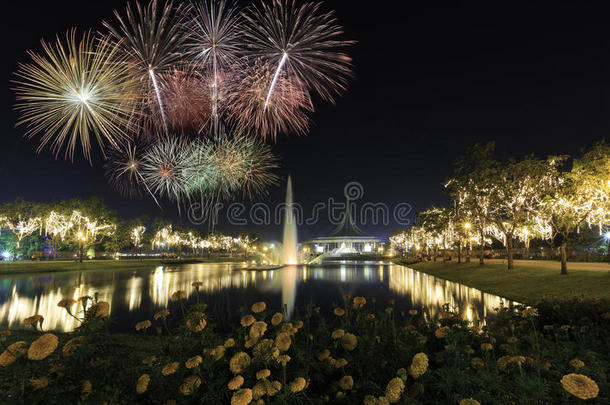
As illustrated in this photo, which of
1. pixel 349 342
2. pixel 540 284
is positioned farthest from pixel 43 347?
pixel 540 284

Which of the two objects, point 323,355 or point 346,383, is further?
point 323,355

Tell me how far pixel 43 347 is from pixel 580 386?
17.1ft

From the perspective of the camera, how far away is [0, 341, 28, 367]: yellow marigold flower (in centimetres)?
361

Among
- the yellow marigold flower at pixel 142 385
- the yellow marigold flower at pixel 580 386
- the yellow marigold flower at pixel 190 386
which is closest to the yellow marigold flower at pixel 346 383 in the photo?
the yellow marigold flower at pixel 190 386

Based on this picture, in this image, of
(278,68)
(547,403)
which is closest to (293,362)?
(547,403)

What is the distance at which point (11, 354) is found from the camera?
3711mm

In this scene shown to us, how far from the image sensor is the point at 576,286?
855 inches

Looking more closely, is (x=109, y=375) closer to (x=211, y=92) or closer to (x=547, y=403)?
(x=547, y=403)

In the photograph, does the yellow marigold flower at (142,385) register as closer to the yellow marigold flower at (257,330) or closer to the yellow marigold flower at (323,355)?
the yellow marigold flower at (257,330)

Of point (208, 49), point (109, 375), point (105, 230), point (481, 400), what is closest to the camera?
point (481, 400)

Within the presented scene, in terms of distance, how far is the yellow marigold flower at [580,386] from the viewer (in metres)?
2.48

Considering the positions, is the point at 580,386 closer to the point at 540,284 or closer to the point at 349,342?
the point at 349,342

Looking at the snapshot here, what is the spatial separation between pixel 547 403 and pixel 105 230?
8954cm

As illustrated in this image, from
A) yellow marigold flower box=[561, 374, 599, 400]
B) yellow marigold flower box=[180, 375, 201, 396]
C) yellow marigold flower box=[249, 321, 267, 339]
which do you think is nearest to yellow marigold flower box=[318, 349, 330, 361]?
yellow marigold flower box=[249, 321, 267, 339]
